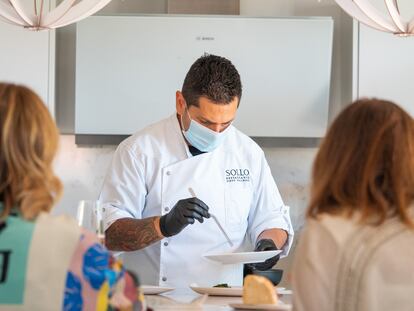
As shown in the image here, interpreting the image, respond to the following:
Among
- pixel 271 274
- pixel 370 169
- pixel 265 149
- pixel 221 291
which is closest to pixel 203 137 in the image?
pixel 271 274

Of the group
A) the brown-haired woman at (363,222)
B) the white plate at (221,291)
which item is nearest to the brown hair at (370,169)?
the brown-haired woman at (363,222)

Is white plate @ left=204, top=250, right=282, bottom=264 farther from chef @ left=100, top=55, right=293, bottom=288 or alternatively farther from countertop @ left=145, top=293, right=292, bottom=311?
chef @ left=100, top=55, right=293, bottom=288

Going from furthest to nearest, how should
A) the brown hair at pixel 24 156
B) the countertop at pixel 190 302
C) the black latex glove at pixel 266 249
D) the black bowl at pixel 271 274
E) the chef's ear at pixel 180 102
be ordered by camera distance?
the chef's ear at pixel 180 102 < the black latex glove at pixel 266 249 < the black bowl at pixel 271 274 < the countertop at pixel 190 302 < the brown hair at pixel 24 156

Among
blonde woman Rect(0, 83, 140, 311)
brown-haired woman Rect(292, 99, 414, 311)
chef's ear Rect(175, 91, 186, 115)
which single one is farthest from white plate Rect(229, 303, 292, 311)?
chef's ear Rect(175, 91, 186, 115)

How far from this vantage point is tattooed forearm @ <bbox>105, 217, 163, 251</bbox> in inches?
109

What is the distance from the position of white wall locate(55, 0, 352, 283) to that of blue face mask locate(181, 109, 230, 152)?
40.3 inches

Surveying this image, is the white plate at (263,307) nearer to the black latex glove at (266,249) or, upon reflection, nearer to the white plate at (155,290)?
the white plate at (155,290)

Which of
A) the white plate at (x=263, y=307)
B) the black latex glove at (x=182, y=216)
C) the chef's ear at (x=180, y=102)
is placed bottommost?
the white plate at (x=263, y=307)

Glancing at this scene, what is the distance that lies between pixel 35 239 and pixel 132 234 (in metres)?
1.31

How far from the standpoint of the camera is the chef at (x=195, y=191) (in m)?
2.85

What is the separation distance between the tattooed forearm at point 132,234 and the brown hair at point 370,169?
3.98 ft

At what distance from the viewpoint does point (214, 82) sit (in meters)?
2.84

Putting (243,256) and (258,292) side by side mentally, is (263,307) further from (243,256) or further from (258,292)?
(243,256)

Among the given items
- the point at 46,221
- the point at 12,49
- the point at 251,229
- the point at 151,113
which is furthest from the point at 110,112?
the point at 46,221
